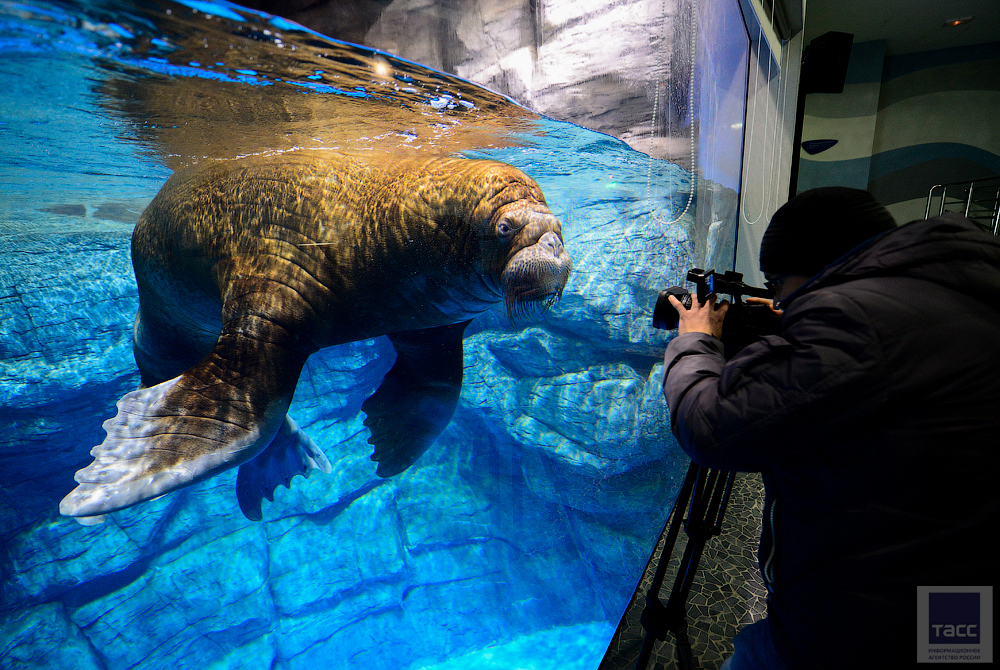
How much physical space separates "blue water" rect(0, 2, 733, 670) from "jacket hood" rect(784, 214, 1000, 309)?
995mm

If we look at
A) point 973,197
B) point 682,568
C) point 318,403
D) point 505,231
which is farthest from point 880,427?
point 973,197

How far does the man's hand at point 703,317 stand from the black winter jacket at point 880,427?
28 centimetres

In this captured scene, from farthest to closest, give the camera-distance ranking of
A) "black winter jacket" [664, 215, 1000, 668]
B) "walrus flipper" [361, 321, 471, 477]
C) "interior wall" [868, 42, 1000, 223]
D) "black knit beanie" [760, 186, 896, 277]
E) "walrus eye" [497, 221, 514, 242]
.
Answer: "interior wall" [868, 42, 1000, 223], "walrus flipper" [361, 321, 471, 477], "walrus eye" [497, 221, 514, 242], "black knit beanie" [760, 186, 896, 277], "black winter jacket" [664, 215, 1000, 668]

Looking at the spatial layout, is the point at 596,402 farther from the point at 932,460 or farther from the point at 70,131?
the point at 70,131

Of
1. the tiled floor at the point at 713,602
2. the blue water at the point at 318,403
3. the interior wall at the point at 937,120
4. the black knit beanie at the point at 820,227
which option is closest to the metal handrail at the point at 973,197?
the interior wall at the point at 937,120

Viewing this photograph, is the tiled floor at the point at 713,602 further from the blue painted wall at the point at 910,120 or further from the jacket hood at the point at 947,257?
the blue painted wall at the point at 910,120

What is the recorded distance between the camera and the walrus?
1200mm

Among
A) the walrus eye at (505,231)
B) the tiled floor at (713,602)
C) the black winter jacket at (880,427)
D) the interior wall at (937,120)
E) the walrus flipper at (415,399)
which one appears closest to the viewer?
the black winter jacket at (880,427)

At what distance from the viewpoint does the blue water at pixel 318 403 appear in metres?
0.99

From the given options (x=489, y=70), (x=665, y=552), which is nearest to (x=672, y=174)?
(x=489, y=70)

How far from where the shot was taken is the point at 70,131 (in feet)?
3.44

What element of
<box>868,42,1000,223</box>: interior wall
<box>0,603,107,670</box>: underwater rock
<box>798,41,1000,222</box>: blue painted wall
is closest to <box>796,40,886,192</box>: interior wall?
<box>798,41,1000,222</box>: blue painted wall

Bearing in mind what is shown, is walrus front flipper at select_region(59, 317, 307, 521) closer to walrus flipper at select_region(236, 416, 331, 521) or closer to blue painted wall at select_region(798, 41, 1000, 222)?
walrus flipper at select_region(236, 416, 331, 521)

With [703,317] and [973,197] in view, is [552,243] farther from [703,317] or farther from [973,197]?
[973,197]
